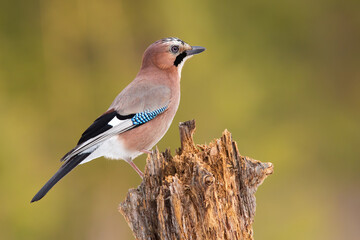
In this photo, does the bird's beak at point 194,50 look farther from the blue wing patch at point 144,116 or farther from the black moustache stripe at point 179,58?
the blue wing patch at point 144,116

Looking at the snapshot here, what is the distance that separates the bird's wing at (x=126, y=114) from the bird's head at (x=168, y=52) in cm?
30

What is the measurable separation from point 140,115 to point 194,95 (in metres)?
5.08

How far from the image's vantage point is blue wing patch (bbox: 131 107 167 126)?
17.6ft

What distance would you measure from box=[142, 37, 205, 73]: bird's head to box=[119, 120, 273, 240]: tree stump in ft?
4.49

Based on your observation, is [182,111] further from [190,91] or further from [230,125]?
[230,125]

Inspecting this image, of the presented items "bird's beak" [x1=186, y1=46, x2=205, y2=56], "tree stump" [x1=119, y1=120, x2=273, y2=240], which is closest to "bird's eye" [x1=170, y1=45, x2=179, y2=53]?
"bird's beak" [x1=186, y1=46, x2=205, y2=56]

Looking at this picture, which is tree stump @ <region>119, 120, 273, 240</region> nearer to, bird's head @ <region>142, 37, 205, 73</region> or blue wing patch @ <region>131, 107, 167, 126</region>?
blue wing patch @ <region>131, 107, 167, 126</region>

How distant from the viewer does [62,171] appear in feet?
16.0

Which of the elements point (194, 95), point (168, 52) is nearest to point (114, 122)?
point (168, 52)

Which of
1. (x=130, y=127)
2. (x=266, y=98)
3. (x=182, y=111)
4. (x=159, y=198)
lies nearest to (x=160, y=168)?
(x=159, y=198)

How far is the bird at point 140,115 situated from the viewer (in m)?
5.12

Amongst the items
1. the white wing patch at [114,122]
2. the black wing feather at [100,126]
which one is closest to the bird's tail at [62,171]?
the black wing feather at [100,126]

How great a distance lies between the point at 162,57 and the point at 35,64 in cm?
501

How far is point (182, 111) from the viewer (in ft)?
32.9
